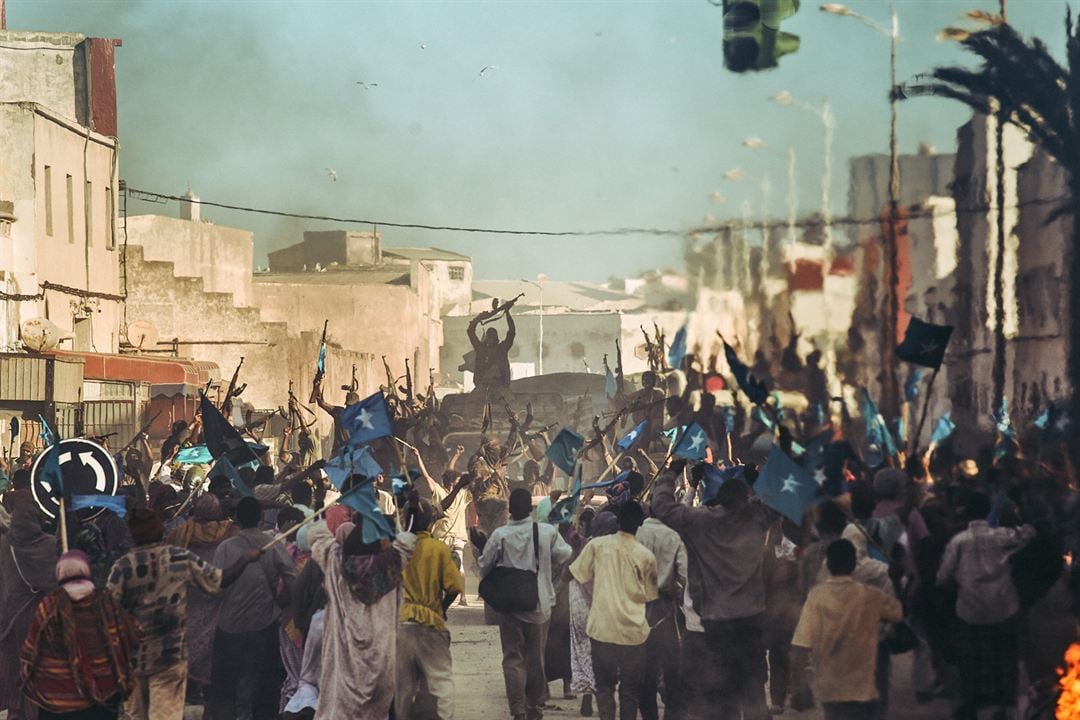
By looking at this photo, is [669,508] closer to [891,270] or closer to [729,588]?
[729,588]

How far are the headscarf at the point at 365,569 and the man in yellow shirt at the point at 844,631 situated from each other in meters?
2.60

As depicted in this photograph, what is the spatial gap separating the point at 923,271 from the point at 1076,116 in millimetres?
19450

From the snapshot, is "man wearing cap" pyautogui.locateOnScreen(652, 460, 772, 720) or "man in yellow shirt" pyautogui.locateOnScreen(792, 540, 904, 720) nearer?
"man in yellow shirt" pyautogui.locateOnScreen(792, 540, 904, 720)

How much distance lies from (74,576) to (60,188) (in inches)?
1239

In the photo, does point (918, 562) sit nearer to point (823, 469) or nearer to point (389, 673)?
point (823, 469)

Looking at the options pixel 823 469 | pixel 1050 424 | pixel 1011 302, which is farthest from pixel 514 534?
pixel 1011 302

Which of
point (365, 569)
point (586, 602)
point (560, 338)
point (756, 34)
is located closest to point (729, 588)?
point (586, 602)

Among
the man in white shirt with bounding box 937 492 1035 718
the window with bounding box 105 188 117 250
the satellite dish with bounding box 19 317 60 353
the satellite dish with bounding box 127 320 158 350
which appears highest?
the window with bounding box 105 188 117 250

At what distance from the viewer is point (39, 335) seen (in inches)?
1284

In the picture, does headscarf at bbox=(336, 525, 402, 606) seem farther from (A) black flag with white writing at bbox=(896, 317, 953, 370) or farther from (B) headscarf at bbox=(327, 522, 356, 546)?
(A) black flag with white writing at bbox=(896, 317, 953, 370)

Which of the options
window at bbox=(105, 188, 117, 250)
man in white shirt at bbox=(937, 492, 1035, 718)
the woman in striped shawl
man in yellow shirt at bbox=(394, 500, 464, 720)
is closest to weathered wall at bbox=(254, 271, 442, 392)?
window at bbox=(105, 188, 117, 250)

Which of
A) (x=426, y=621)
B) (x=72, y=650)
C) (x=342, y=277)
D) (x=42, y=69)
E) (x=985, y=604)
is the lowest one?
(x=426, y=621)

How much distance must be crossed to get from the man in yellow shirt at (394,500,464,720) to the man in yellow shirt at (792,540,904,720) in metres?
2.82

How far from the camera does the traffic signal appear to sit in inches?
768
